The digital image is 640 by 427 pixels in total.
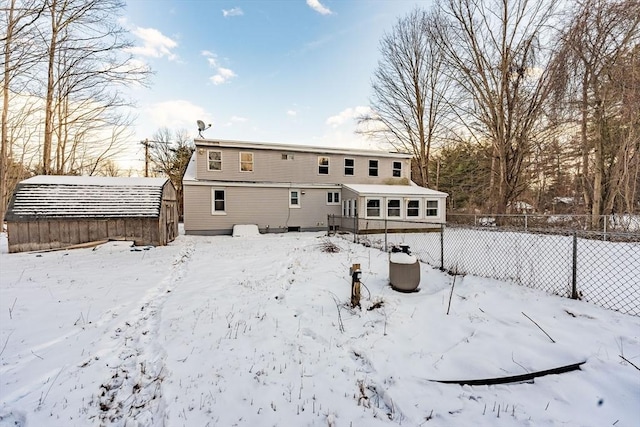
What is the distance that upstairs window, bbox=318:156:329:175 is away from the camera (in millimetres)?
17656

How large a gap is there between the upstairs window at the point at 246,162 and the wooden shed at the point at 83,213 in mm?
4938

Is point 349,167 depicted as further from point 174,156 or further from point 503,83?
point 174,156

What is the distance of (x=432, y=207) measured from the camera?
56.0 ft

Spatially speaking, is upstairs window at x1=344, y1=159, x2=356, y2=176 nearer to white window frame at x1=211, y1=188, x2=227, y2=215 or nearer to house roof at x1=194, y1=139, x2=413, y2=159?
house roof at x1=194, y1=139, x2=413, y2=159

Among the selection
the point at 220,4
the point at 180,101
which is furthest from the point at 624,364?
the point at 180,101

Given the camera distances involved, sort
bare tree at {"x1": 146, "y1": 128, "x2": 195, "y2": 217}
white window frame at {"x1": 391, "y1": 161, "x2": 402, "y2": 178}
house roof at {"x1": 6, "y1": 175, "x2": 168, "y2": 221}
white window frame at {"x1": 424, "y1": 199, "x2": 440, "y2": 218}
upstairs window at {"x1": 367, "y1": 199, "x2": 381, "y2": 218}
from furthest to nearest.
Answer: bare tree at {"x1": 146, "y1": 128, "x2": 195, "y2": 217} → white window frame at {"x1": 391, "y1": 161, "x2": 402, "y2": 178} → white window frame at {"x1": 424, "y1": 199, "x2": 440, "y2": 218} → upstairs window at {"x1": 367, "y1": 199, "x2": 381, "y2": 218} → house roof at {"x1": 6, "y1": 175, "x2": 168, "y2": 221}

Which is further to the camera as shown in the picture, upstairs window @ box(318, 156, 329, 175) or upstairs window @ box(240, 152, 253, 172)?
upstairs window @ box(318, 156, 329, 175)

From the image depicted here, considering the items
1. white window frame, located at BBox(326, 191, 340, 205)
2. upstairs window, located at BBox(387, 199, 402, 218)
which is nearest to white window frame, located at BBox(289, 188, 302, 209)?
white window frame, located at BBox(326, 191, 340, 205)

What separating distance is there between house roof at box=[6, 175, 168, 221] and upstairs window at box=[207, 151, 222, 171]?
3665mm

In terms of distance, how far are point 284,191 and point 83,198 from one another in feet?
30.7

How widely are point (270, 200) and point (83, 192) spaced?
8.52m

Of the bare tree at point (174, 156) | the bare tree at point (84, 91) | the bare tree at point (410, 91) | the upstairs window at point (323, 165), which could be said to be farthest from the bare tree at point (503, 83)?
the bare tree at point (174, 156)

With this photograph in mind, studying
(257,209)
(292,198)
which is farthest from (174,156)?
(292,198)

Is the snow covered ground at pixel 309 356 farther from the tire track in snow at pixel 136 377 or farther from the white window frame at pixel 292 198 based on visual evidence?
the white window frame at pixel 292 198
